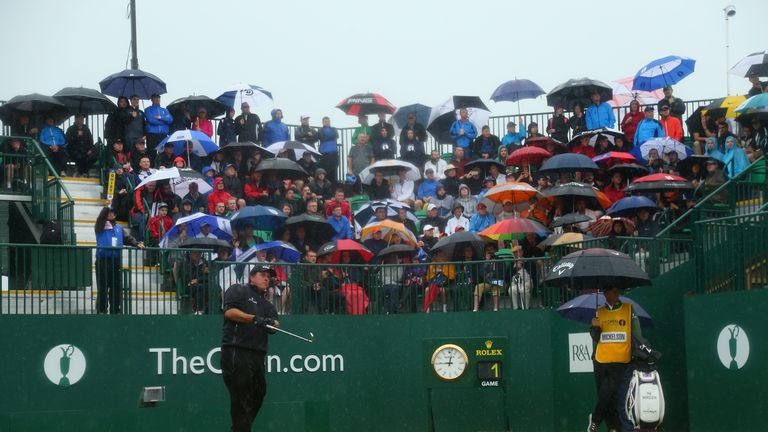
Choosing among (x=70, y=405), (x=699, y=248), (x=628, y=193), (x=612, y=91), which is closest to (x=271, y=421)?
(x=70, y=405)

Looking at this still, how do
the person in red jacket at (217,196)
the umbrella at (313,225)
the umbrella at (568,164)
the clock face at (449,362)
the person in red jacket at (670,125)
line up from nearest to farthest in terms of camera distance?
the clock face at (449,362) < the umbrella at (313,225) < the person in red jacket at (217,196) < the umbrella at (568,164) < the person in red jacket at (670,125)

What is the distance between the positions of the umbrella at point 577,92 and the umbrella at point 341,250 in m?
8.06

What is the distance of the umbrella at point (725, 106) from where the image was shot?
26172 millimetres

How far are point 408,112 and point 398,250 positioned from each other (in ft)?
26.8

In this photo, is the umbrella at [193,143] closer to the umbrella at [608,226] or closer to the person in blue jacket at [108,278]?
the person in blue jacket at [108,278]

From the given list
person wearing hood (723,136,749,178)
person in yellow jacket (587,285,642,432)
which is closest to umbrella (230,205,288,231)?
person wearing hood (723,136,749,178)

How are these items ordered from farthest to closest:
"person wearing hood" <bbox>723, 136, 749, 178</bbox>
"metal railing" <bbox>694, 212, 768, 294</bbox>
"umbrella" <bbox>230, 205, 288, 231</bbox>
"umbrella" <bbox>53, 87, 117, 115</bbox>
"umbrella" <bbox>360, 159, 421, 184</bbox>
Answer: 1. "umbrella" <bbox>360, 159, 421, 184</bbox>
2. "umbrella" <bbox>53, 87, 117, 115</bbox>
3. "person wearing hood" <bbox>723, 136, 749, 178</bbox>
4. "umbrella" <bbox>230, 205, 288, 231</bbox>
5. "metal railing" <bbox>694, 212, 768, 294</bbox>

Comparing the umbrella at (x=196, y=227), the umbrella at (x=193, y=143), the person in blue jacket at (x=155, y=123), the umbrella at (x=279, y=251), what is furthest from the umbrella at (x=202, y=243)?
the person in blue jacket at (x=155, y=123)

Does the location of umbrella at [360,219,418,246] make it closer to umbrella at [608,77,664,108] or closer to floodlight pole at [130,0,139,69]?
umbrella at [608,77,664,108]

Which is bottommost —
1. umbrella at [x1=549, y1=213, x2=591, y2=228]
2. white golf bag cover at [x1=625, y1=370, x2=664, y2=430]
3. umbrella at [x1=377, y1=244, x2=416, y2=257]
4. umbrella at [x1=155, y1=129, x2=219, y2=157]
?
white golf bag cover at [x1=625, y1=370, x2=664, y2=430]

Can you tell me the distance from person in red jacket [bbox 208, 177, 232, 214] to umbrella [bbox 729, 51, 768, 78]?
36.5ft

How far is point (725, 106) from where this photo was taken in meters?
26.4

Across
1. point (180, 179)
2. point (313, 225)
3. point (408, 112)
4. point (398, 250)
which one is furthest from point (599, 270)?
point (408, 112)

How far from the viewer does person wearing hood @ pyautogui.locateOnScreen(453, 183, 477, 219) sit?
25391mm
